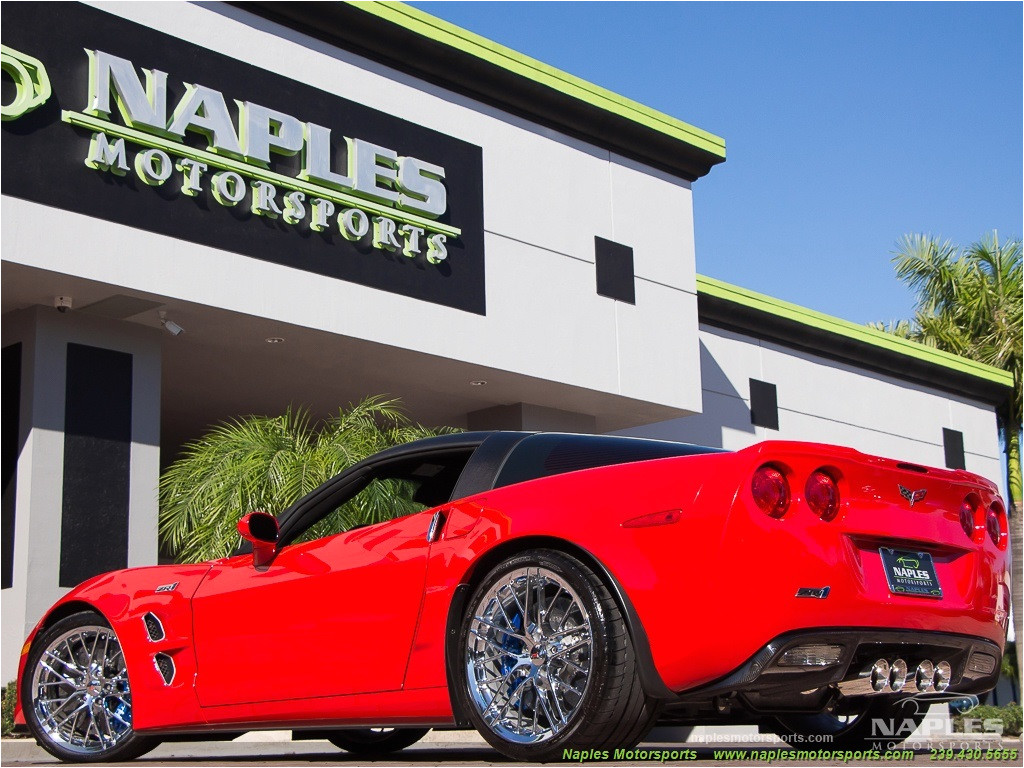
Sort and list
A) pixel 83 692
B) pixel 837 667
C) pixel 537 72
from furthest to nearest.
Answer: pixel 537 72, pixel 83 692, pixel 837 667

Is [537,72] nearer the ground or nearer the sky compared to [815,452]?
nearer the sky

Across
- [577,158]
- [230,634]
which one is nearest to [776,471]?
[230,634]

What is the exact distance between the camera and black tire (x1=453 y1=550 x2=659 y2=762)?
4023 millimetres

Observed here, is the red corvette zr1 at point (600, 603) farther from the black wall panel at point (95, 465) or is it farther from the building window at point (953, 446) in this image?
the building window at point (953, 446)

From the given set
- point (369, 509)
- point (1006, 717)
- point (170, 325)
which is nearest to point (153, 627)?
point (369, 509)

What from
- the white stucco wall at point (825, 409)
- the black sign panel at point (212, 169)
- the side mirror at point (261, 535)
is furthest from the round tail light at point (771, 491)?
the white stucco wall at point (825, 409)

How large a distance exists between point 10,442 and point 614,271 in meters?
8.68

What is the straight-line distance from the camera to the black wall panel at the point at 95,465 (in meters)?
13.1

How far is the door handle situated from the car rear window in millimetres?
251

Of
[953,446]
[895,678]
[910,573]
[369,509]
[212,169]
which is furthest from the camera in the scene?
[953,446]

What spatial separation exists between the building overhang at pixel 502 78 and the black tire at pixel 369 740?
33.2ft

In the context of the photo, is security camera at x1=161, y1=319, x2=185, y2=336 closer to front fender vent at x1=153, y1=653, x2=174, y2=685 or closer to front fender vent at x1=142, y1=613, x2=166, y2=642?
front fender vent at x1=142, y1=613, x2=166, y2=642

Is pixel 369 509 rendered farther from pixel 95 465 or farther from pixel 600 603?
pixel 600 603

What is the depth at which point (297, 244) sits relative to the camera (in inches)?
557
